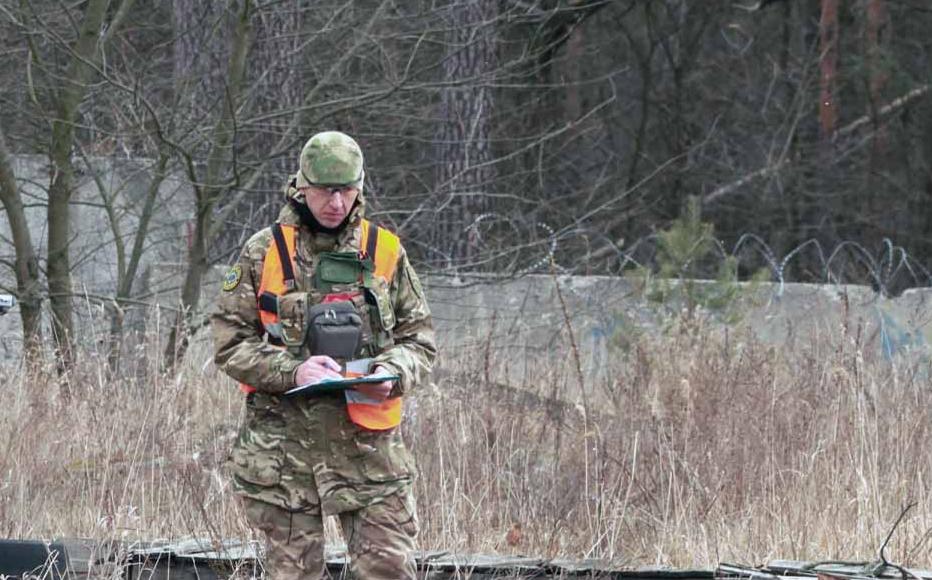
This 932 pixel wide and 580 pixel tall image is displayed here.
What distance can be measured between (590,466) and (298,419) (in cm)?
→ 235

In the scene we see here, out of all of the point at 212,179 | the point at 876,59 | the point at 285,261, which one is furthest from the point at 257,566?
the point at 876,59

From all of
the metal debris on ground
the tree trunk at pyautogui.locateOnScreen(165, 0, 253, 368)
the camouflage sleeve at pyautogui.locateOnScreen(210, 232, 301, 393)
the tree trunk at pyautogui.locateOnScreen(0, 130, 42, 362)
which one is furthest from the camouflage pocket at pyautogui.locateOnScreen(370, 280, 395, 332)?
the tree trunk at pyautogui.locateOnScreen(0, 130, 42, 362)

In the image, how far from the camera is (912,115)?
23531mm

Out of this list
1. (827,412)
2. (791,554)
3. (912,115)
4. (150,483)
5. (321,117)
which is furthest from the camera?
(912,115)

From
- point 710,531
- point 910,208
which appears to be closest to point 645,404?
point 710,531

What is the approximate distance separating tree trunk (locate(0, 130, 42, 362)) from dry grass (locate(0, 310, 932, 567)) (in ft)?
2.72

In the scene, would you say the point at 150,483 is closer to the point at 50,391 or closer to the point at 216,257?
the point at 50,391

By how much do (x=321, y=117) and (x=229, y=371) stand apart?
189 inches

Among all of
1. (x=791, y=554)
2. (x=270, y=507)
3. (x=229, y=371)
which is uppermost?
(x=229, y=371)

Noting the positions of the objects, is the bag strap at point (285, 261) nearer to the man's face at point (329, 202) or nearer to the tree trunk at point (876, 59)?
the man's face at point (329, 202)

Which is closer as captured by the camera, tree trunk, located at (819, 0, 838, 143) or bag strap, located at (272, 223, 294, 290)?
bag strap, located at (272, 223, 294, 290)

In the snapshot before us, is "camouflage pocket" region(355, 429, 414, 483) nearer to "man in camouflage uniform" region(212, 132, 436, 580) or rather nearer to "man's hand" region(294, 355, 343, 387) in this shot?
"man in camouflage uniform" region(212, 132, 436, 580)

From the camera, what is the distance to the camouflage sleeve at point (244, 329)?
4.28m

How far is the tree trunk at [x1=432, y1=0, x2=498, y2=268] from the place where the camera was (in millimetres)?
9773
